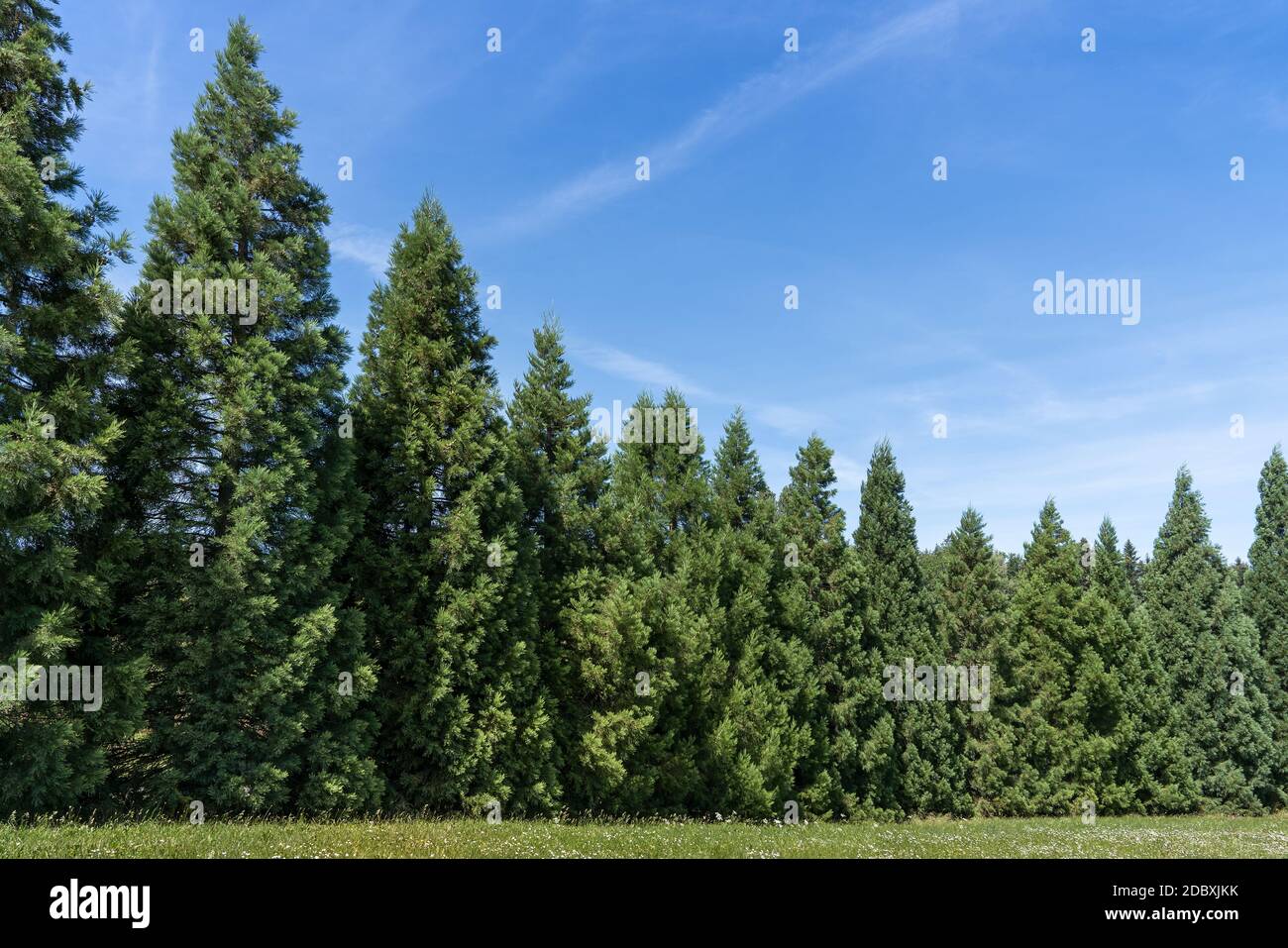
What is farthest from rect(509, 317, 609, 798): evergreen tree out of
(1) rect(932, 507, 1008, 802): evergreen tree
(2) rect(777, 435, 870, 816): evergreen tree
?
(1) rect(932, 507, 1008, 802): evergreen tree

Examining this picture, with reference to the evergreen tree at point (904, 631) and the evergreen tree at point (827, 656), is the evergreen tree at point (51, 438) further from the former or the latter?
the evergreen tree at point (904, 631)

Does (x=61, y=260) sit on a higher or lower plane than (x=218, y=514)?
higher

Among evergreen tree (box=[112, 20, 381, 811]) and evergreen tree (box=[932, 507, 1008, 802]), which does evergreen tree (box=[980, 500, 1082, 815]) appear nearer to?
evergreen tree (box=[932, 507, 1008, 802])

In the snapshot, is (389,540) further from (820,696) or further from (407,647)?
(820,696)

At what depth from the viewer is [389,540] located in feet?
63.5

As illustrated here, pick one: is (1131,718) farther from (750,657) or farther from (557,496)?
(557,496)

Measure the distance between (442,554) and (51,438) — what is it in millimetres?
8112

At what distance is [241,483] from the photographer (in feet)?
49.0

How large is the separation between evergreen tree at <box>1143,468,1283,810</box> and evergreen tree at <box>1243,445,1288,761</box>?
1.21 meters

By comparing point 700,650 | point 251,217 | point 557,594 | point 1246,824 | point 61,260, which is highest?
point 251,217

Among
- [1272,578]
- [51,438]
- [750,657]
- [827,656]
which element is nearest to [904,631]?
[827,656]

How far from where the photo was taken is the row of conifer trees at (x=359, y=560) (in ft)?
44.2
